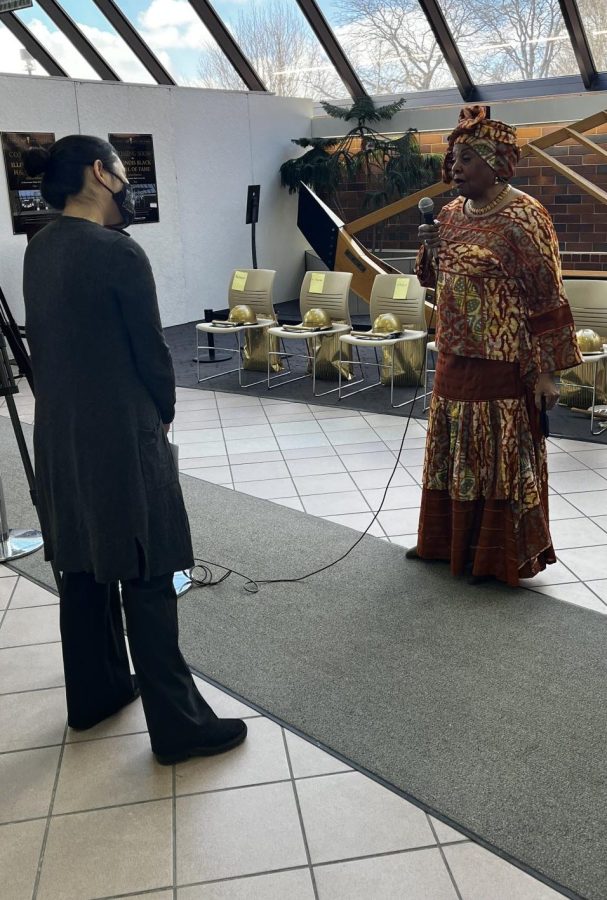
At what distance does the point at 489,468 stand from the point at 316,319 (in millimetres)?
3746

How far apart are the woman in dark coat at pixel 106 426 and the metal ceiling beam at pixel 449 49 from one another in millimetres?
7386

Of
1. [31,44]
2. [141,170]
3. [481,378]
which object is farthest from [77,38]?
[481,378]

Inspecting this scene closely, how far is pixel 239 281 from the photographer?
7.31m

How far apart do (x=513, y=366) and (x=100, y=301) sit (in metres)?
1.67

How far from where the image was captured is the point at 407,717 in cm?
250

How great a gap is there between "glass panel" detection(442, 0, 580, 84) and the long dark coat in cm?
738

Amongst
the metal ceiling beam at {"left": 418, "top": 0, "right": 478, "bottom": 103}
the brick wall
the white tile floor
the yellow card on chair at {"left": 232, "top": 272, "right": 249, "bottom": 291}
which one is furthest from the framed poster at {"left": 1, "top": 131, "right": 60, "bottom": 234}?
the white tile floor

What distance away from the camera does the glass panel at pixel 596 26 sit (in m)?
7.59

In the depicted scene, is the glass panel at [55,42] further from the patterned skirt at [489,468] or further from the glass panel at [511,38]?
the patterned skirt at [489,468]

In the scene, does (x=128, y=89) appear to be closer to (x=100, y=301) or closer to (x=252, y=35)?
(x=252, y=35)

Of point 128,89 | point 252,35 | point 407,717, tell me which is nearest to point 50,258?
point 407,717

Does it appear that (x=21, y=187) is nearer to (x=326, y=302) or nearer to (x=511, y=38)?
(x=326, y=302)

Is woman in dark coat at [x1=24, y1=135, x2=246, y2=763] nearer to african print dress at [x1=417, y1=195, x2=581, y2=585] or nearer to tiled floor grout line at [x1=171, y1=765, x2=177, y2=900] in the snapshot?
tiled floor grout line at [x1=171, y1=765, x2=177, y2=900]

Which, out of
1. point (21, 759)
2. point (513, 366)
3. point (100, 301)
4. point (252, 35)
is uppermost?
point (252, 35)
